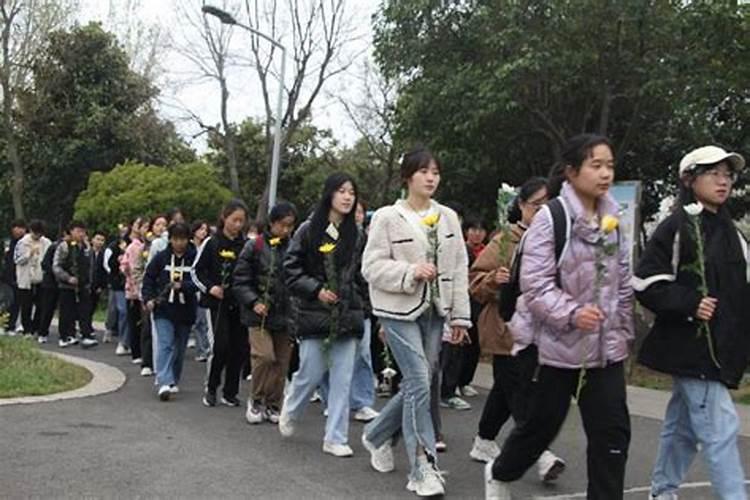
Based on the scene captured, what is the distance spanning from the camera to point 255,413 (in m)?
7.57

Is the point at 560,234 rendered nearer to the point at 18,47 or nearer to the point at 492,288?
the point at 492,288

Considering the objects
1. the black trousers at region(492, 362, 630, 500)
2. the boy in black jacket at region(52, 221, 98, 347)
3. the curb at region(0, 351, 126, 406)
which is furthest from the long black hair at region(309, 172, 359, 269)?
the boy in black jacket at region(52, 221, 98, 347)

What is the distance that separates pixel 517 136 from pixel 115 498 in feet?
47.7

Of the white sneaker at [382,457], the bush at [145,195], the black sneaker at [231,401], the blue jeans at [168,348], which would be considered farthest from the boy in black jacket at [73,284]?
the white sneaker at [382,457]

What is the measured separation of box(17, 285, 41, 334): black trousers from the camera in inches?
591

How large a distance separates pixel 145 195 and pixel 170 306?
46.7ft

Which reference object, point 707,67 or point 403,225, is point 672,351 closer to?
point 403,225

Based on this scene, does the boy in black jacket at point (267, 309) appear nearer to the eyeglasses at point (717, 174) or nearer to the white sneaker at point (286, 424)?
the white sneaker at point (286, 424)

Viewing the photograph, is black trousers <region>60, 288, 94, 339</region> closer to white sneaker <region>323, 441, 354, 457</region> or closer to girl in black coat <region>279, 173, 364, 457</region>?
girl in black coat <region>279, 173, 364, 457</region>

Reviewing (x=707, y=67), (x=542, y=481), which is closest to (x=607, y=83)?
(x=707, y=67)

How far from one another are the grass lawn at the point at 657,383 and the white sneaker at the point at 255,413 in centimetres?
458

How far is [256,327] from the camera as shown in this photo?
7.60 meters

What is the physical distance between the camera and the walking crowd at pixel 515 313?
4348 mm

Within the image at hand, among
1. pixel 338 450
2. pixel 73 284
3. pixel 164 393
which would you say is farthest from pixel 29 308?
pixel 338 450
